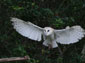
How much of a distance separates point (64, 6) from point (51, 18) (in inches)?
27.6

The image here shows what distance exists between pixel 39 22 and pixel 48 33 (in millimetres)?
607

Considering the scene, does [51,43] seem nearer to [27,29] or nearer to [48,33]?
[48,33]

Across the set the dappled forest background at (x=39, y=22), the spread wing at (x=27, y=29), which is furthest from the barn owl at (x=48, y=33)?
the dappled forest background at (x=39, y=22)

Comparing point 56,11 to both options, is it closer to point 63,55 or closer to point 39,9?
point 39,9

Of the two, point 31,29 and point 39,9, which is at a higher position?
point 39,9

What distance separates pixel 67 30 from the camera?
17.6 feet

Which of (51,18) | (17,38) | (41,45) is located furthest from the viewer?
(41,45)

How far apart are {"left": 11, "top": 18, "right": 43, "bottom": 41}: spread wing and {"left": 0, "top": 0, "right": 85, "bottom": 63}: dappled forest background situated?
15 centimetres

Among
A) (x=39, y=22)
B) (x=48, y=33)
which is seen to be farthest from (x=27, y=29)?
(x=48, y=33)

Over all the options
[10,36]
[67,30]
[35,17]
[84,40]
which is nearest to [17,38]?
[10,36]

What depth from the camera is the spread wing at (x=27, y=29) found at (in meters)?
5.35

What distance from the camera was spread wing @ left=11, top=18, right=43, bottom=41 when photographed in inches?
210

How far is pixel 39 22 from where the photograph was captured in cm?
579

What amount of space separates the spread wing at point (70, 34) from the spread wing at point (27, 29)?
1.16ft
